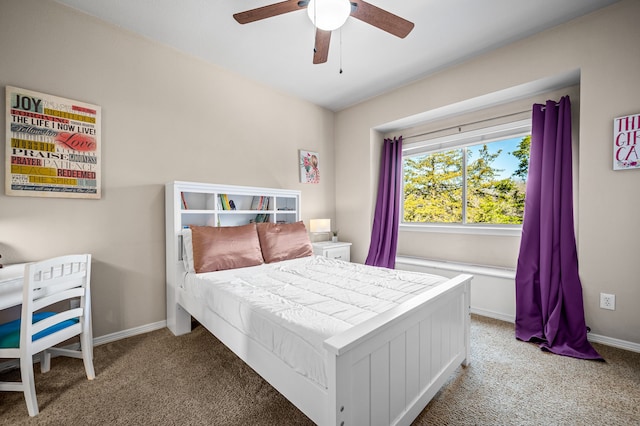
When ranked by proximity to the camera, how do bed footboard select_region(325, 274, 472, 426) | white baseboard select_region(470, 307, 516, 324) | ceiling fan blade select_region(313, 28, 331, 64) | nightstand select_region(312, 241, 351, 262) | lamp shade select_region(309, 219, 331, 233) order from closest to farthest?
1. bed footboard select_region(325, 274, 472, 426)
2. ceiling fan blade select_region(313, 28, 331, 64)
3. white baseboard select_region(470, 307, 516, 324)
4. nightstand select_region(312, 241, 351, 262)
5. lamp shade select_region(309, 219, 331, 233)

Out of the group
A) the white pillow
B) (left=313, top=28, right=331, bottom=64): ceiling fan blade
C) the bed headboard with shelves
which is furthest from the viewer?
the bed headboard with shelves

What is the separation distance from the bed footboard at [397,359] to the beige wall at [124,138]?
2.31m

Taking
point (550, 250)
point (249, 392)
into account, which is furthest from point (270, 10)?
point (550, 250)

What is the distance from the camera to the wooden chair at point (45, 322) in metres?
1.50

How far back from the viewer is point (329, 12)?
1.63 metres

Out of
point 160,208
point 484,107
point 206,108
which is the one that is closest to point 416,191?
point 484,107

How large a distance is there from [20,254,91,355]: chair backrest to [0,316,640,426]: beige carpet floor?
39 centimetres

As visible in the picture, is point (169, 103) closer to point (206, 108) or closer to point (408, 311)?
point (206, 108)

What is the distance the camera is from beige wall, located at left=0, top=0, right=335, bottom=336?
2051 millimetres

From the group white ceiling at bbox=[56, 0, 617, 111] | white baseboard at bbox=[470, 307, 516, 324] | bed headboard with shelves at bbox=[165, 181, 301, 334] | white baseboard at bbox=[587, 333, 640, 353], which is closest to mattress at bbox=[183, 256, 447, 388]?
bed headboard with shelves at bbox=[165, 181, 301, 334]

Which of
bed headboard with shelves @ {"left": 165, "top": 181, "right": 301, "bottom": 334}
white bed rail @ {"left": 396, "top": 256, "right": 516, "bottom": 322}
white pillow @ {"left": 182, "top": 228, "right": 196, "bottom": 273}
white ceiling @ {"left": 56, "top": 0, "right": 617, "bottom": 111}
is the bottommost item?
white bed rail @ {"left": 396, "top": 256, "right": 516, "bottom": 322}

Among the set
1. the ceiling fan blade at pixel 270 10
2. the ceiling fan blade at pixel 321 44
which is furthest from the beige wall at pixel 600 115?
the ceiling fan blade at pixel 270 10

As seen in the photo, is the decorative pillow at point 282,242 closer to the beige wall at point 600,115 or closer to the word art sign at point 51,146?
the word art sign at point 51,146

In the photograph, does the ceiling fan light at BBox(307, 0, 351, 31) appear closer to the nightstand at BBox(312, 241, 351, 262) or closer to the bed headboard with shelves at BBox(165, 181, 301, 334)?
the bed headboard with shelves at BBox(165, 181, 301, 334)
